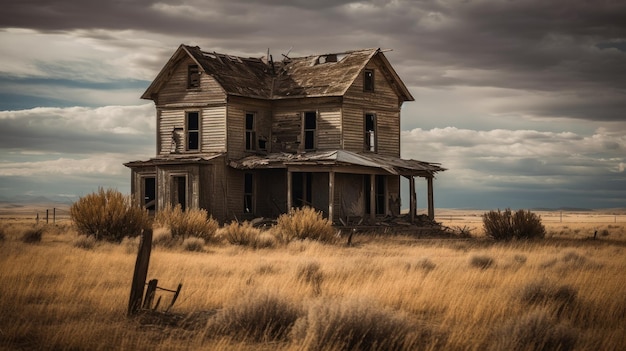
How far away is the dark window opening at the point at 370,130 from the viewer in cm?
3267

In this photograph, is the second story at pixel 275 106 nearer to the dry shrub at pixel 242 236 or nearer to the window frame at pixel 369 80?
the window frame at pixel 369 80

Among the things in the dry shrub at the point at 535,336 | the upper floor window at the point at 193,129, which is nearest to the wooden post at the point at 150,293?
the dry shrub at the point at 535,336

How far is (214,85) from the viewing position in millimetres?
31359

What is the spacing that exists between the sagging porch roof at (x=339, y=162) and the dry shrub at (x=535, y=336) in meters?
19.5

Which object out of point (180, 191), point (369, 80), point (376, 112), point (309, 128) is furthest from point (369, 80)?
point (180, 191)

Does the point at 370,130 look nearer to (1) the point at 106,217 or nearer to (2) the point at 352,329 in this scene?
(1) the point at 106,217

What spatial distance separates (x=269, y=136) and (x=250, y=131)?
41.0 inches

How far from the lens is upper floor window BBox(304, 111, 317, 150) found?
32.0 meters

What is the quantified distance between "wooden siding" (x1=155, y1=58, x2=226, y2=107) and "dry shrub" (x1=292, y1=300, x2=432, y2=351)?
23.3 metres

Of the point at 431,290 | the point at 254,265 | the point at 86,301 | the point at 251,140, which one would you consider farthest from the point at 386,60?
the point at 86,301

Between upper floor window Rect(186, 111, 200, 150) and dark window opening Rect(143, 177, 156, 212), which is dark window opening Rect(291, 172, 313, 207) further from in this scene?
dark window opening Rect(143, 177, 156, 212)

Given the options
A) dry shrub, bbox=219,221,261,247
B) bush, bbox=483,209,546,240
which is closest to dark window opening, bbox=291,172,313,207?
bush, bbox=483,209,546,240

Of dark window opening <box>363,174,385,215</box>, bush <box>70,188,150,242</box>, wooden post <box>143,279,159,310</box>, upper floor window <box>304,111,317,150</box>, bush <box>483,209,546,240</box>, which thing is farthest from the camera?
dark window opening <box>363,174,385,215</box>

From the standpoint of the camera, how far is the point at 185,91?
106 ft
